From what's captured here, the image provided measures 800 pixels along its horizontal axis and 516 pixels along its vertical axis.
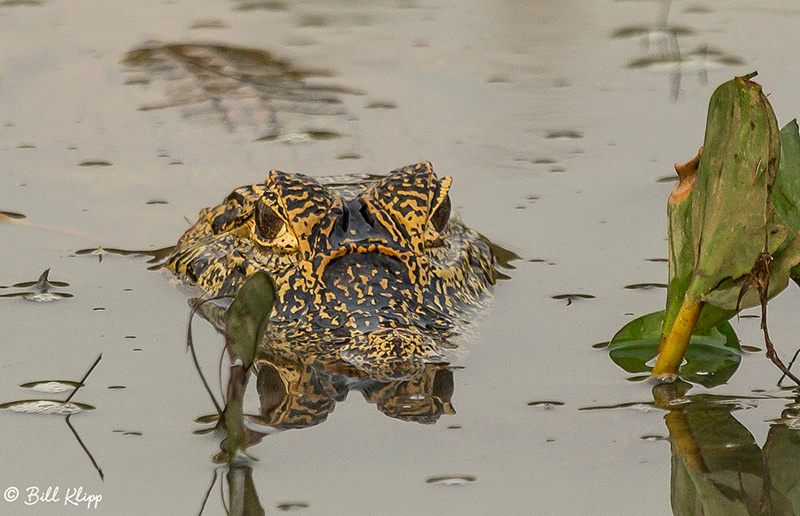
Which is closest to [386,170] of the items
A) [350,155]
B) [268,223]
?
[350,155]

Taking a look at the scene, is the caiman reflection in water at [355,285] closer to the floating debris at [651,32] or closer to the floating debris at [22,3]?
the floating debris at [651,32]

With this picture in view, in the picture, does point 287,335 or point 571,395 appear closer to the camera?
point 571,395

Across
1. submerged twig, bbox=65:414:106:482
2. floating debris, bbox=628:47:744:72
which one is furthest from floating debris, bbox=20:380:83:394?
floating debris, bbox=628:47:744:72

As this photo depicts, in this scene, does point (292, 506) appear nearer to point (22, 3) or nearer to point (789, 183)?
point (789, 183)

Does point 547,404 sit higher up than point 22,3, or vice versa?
point 22,3

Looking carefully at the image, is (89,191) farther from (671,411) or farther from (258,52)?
(671,411)

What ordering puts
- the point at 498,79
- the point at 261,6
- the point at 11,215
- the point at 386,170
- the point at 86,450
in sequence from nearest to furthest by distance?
the point at 86,450 < the point at 11,215 < the point at 386,170 < the point at 498,79 < the point at 261,6

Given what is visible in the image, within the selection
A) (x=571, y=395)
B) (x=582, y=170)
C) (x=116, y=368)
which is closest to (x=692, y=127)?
(x=582, y=170)
